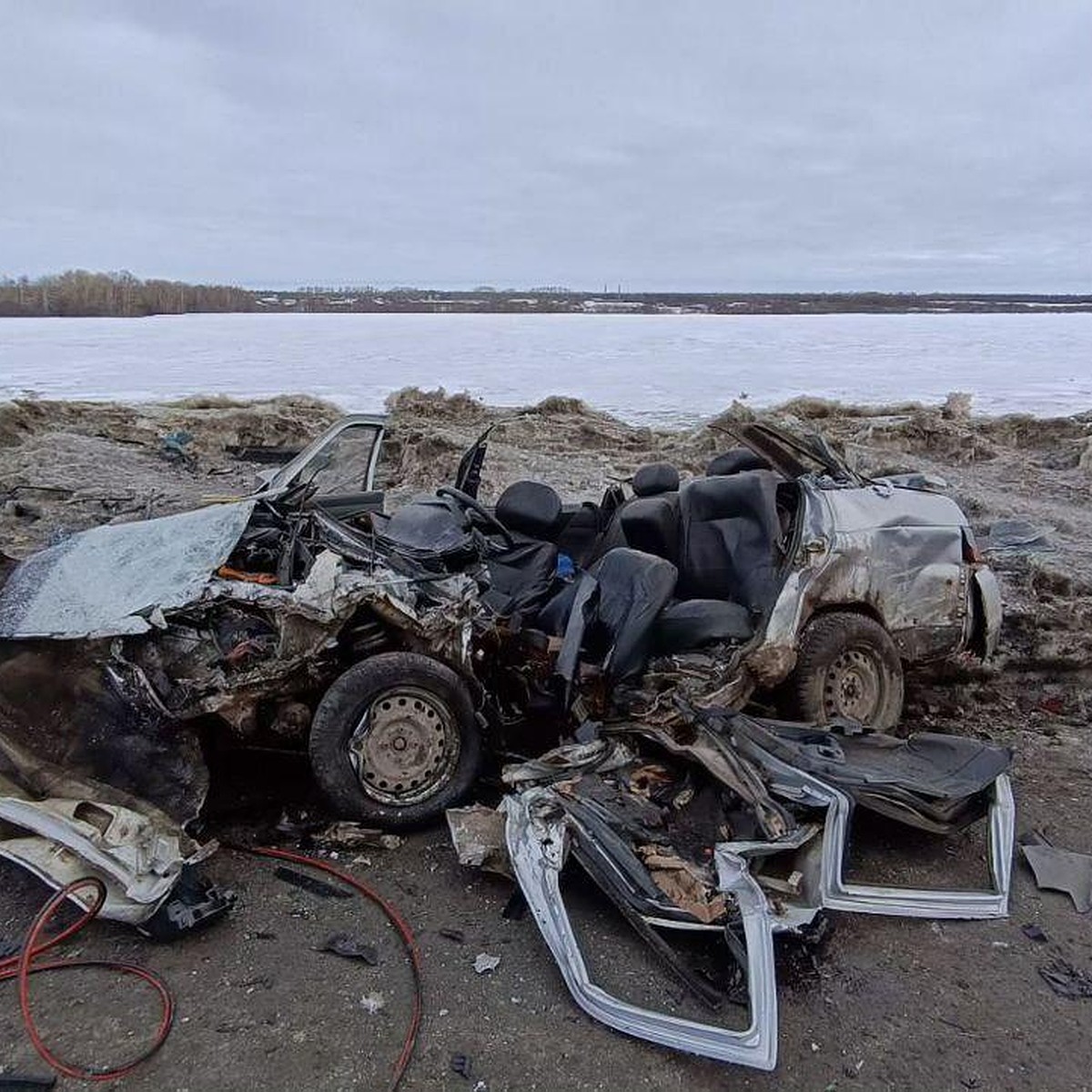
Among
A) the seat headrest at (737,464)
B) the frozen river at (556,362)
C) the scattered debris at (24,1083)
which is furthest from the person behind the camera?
the frozen river at (556,362)

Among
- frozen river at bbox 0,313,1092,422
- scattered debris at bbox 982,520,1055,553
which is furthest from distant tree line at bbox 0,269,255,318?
scattered debris at bbox 982,520,1055,553

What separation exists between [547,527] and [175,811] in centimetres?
261

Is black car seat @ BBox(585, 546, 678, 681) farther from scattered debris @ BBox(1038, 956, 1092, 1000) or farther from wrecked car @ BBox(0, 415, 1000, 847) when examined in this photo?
scattered debris @ BBox(1038, 956, 1092, 1000)

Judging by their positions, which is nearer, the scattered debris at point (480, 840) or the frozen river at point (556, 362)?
the scattered debris at point (480, 840)

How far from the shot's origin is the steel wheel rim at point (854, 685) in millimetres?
4766

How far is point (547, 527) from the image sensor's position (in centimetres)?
545

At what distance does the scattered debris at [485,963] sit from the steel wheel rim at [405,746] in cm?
84

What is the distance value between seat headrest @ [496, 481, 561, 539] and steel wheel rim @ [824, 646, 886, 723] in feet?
5.79

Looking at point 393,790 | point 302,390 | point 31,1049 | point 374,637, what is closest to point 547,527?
point 374,637

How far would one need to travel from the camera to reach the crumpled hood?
3703mm

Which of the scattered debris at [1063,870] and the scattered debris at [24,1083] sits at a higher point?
the scattered debris at [24,1083]

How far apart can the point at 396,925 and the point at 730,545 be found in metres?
2.68

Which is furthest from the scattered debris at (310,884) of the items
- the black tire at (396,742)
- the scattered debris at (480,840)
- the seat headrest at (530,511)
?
the seat headrest at (530,511)

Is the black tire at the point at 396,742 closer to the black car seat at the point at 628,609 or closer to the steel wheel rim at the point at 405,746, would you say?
the steel wheel rim at the point at 405,746
